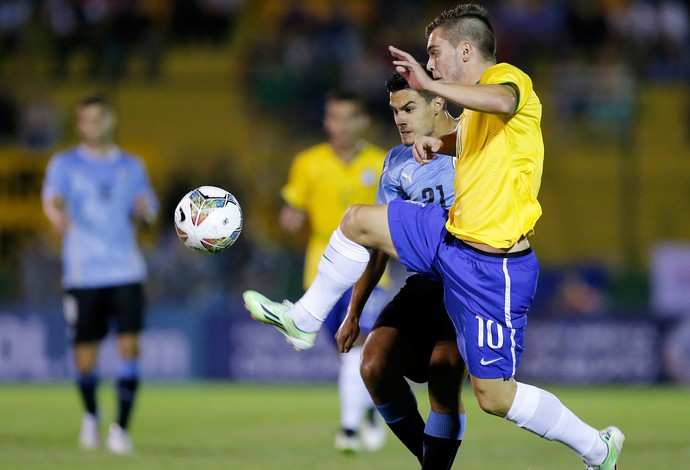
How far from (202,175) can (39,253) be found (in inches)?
108

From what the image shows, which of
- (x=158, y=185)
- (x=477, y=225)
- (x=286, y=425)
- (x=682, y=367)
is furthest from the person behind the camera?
(x=158, y=185)

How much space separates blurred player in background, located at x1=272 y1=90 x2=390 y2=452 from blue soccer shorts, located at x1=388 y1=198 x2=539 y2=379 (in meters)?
3.38

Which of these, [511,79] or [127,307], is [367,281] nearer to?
[511,79]

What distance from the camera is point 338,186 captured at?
30.5 ft

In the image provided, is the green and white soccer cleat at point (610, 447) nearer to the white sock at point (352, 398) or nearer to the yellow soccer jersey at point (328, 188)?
the white sock at point (352, 398)

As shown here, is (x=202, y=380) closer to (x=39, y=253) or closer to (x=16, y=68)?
(x=39, y=253)

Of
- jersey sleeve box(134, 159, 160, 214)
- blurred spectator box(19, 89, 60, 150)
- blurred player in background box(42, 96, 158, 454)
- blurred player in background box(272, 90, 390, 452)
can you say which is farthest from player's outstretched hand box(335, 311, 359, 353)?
blurred spectator box(19, 89, 60, 150)

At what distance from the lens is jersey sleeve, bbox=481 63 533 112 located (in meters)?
5.07

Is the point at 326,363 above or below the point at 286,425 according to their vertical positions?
below

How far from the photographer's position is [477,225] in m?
5.33

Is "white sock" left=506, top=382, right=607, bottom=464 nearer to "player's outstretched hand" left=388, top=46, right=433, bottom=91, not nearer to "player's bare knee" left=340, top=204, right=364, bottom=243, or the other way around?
"player's bare knee" left=340, top=204, right=364, bottom=243

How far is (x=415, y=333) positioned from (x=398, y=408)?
399 mm

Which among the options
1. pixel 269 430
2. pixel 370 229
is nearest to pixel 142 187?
pixel 269 430

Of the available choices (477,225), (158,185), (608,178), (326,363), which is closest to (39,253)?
(158,185)
